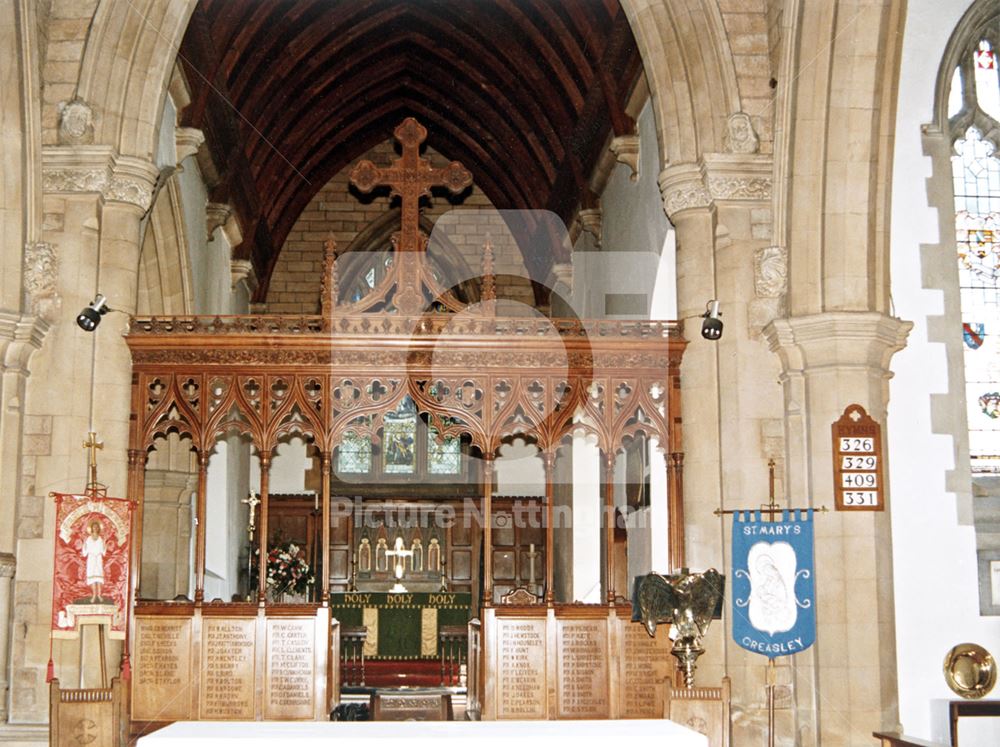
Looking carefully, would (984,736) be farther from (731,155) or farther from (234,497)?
(234,497)

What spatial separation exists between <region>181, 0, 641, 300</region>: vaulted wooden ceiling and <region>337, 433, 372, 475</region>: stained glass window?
216 cm

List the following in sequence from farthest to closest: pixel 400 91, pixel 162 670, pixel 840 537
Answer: pixel 400 91 → pixel 162 670 → pixel 840 537

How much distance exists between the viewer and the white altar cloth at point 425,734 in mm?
4754

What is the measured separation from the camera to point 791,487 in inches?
312

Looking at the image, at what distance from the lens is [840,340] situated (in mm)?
7785

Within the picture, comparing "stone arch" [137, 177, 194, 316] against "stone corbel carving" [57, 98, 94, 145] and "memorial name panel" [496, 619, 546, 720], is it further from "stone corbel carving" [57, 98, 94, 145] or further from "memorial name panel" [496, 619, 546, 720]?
"memorial name panel" [496, 619, 546, 720]

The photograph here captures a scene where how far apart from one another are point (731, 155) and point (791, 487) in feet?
6.60

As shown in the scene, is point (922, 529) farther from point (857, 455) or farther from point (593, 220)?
point (593, 220)

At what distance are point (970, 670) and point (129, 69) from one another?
20.1ft

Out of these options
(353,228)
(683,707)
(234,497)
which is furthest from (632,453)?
(353,228)

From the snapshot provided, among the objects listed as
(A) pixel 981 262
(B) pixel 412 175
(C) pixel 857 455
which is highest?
(B) pixel 412 175

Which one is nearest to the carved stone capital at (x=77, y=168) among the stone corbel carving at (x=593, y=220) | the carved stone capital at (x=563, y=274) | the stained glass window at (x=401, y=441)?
the stone corbel carving at (x=593, y=220)

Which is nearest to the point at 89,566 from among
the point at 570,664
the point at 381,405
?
the point at 381,405

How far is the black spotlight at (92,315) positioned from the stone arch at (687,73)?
3482mm
